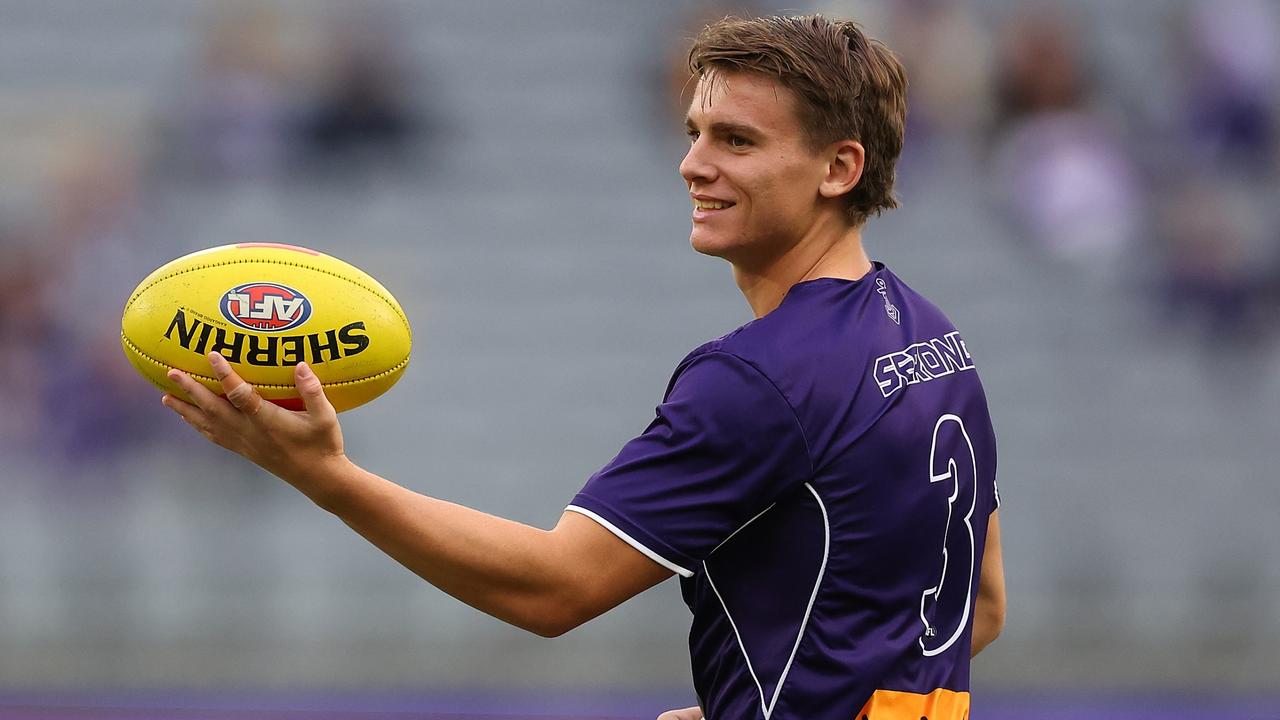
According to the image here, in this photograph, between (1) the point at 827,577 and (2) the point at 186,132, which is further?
(2) the point at 186,132

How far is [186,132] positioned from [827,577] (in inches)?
378

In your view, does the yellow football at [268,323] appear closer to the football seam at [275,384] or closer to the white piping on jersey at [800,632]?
the football seam at [275,384]

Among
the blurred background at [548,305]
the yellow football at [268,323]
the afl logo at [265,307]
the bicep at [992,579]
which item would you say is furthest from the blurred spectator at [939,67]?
the afl logo at [265,307]

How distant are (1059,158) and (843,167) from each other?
799cm

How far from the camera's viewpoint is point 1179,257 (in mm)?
10750

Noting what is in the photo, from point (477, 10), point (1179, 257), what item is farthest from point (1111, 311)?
point (477, 10)

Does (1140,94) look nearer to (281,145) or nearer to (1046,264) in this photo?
(1046,264)

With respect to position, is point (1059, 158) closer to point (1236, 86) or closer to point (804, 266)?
point (1236, 86)

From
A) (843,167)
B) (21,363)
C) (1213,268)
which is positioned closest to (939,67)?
(1213,268)

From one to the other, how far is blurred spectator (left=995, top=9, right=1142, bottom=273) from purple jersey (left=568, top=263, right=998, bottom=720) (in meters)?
8.06

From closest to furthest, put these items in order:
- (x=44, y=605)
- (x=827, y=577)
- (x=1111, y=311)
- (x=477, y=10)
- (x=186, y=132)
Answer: (x=827, y=577)
(x=44, y=605)
(x=1111, y=311)
(x=186, y=132)
(x=477, y=10)

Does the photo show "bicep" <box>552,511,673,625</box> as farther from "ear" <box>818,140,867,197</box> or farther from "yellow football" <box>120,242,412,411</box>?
"ear" <box>818,140,867,197</box>

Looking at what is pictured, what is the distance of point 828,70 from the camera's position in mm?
2979

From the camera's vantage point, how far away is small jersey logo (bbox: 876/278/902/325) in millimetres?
3047
